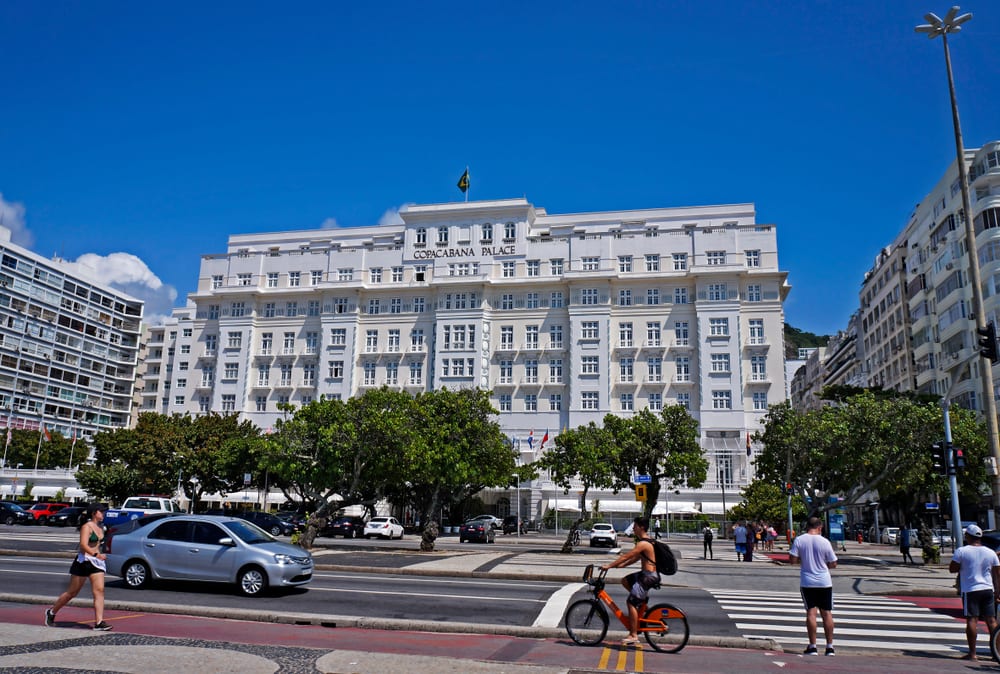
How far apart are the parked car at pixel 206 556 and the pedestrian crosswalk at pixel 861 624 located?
8853 millimetres

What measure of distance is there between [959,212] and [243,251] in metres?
69.7

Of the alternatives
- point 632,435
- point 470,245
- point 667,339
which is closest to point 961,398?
point 667,339

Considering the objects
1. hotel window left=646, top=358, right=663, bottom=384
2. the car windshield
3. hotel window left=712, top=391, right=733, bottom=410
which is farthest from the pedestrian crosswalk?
hotel window left=646, top=358, right=663, bottom=384

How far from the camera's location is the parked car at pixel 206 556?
15008 millimetres

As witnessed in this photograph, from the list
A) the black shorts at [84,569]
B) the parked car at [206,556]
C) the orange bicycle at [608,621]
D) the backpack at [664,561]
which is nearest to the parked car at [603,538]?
the parked car at [206,556]

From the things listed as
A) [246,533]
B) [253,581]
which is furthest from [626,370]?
[253,581]

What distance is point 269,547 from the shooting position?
1538 cm

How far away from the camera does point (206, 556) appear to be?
15.2 metres

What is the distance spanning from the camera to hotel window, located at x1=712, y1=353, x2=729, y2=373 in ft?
224

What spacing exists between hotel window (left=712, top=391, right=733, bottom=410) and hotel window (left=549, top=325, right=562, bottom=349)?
15.2 meters

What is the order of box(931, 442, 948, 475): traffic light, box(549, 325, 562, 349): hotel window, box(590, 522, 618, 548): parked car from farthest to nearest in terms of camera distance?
1. box(549, 325, 562, 349): hotel window
2. box(590, 522, 618, 548): parked car
3. box(931, 442, 948, 475): traffic light

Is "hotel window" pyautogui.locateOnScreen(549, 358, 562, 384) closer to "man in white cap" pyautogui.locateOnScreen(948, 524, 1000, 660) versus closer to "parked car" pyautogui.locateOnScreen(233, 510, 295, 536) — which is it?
"parked car" pyautogui.locateOnScreen(233, 510, 295, 536)

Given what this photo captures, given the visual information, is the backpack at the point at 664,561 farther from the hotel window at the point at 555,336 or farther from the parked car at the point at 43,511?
the hotel window at the point at 555,336

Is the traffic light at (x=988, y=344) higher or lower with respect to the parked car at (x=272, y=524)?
higher
